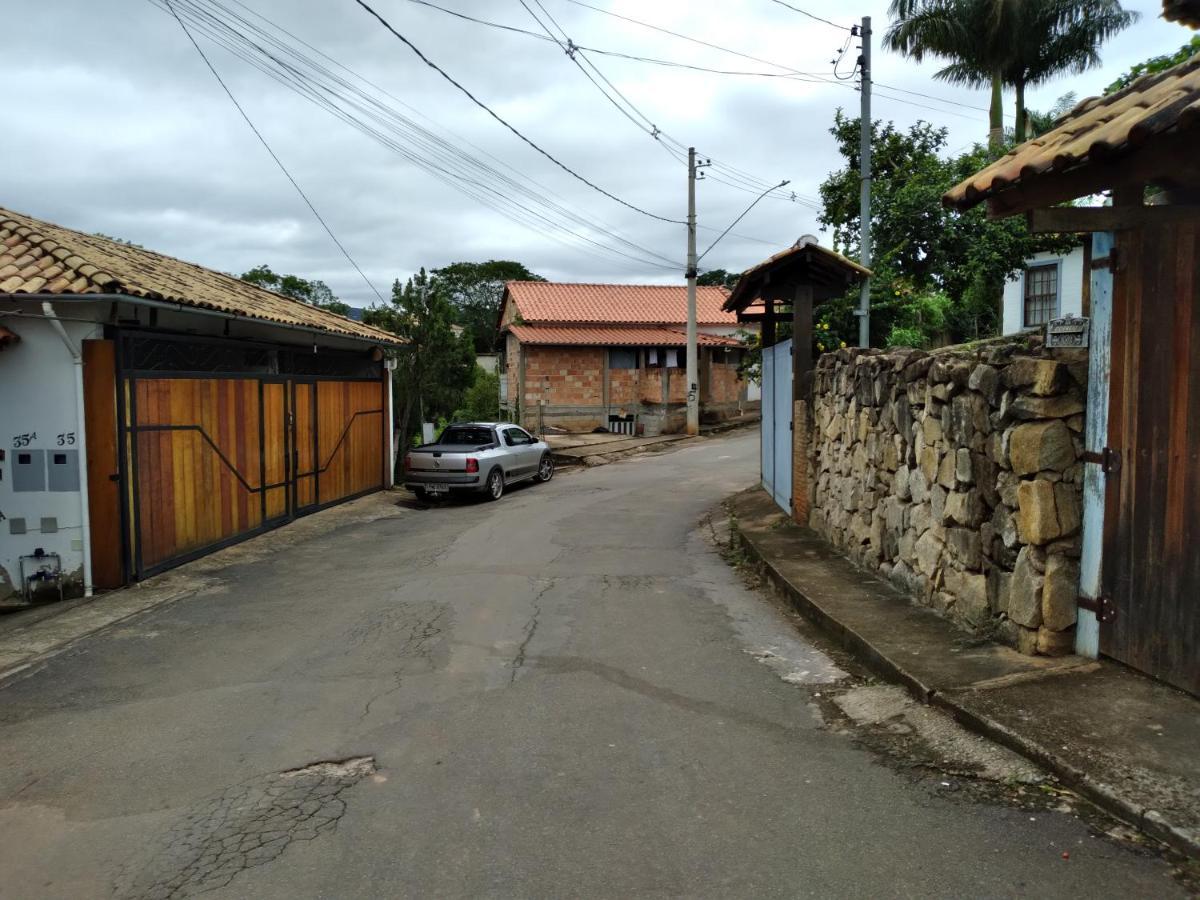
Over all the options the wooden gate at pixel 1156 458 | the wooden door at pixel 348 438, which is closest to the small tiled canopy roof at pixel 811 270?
the wooden gate at pixel 1156 458

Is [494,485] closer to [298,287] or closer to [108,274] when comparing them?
[108,274]

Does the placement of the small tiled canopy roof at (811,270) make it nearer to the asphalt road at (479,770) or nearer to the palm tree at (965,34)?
the asphalt road at (479,770)

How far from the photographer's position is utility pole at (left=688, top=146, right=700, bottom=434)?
29.2 meters

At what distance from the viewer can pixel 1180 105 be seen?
404 cm

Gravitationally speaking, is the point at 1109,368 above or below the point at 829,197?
below

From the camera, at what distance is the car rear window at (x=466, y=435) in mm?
17797

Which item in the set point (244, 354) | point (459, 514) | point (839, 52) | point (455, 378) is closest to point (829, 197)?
point (839, 52)

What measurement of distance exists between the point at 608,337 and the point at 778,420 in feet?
69.3

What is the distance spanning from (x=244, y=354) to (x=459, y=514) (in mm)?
4540

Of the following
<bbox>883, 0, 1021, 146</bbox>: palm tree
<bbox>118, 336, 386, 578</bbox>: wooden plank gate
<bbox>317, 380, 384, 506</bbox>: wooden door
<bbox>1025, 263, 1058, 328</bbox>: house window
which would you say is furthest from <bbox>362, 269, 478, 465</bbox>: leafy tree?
<bbox>883, 0, 1021, 146</bbox>: palm tree

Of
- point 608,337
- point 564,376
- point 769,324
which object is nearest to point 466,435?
point 769,324

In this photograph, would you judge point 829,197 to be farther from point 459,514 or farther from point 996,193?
point 996,193

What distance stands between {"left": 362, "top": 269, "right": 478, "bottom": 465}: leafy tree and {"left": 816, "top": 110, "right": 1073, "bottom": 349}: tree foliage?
906 centimetres

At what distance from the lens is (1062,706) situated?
178 inches
